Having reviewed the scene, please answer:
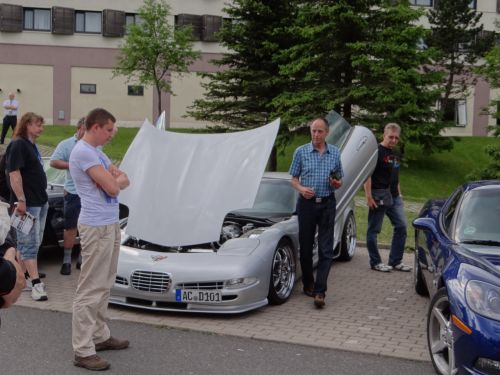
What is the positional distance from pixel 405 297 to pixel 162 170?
3061 millimetres

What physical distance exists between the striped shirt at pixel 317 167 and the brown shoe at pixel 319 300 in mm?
1034

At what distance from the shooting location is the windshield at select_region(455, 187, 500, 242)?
5.30 meters

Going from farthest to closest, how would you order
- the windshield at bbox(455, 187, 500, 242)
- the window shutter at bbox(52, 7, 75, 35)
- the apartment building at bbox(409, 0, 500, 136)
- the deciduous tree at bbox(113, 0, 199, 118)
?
the apartment building at bbox(409, 0, 500, 136)
the window shutter at bbox(52, 7, 75, 35)
the deciduous tree at bbox(113, 0, 199, 118)
the windshield at bbox(455, 187, 500, 242)

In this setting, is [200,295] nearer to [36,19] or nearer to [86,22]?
[86,22]

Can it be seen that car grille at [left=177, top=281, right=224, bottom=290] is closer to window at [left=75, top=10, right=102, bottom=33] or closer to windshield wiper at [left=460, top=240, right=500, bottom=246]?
windshield wiper at [left=460, top=240, right=500, bottom=246]

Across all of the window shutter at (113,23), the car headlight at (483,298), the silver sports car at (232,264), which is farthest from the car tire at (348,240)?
the window shutter at (113,23)

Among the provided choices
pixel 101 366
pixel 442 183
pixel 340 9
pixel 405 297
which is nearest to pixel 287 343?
pixel 101 366

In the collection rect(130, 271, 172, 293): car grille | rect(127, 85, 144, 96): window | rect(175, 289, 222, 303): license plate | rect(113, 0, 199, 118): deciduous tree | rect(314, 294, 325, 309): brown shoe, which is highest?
rect(113, 0, 199, 118): deciduous tree

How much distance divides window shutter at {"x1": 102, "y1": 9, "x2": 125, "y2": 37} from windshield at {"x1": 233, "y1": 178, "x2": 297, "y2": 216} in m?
31.0

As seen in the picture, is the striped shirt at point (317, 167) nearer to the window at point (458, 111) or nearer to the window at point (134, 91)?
the window at point (134, 91)

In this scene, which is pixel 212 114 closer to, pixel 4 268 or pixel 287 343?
pixel 287 343

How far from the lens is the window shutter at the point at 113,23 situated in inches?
1455

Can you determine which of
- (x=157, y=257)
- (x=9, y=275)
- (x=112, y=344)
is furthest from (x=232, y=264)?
(x=9, y=275)

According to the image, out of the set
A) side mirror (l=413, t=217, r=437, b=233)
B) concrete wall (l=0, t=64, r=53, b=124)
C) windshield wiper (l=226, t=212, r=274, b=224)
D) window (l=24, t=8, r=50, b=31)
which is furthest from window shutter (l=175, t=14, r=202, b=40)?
side mirror (l=413, t=217, r=437, b=233)
